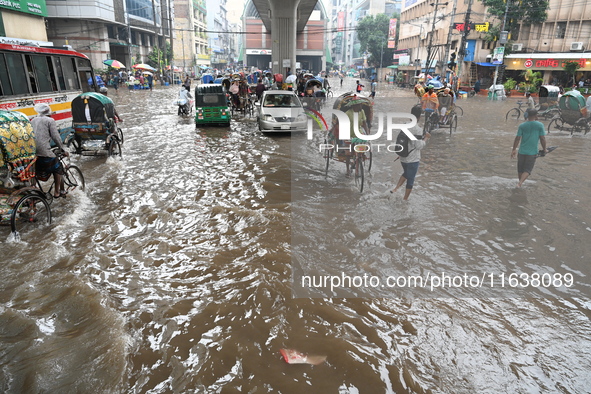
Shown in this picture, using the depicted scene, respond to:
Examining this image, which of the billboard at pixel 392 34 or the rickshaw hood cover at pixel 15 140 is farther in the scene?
the billboard at pixel 392 34

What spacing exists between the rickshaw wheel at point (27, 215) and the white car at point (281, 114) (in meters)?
9.27

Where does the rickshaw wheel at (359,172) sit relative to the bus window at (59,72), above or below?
below

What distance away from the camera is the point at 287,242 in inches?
239

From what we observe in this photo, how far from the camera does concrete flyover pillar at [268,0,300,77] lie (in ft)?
85.9

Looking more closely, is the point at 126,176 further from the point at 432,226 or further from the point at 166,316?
the point at 432,226

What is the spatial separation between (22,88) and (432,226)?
11.3 metres

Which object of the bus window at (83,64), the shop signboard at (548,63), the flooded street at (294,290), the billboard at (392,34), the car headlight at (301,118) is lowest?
the flooded street at (294,290)

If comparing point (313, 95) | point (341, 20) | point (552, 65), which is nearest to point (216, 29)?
point (341, 20)

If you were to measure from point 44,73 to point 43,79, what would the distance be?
0.69 feet

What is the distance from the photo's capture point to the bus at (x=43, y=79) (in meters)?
10.1

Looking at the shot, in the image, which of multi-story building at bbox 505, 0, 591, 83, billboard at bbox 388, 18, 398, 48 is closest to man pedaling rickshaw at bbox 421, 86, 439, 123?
multi-story building at bbox 505, 0, 591, 83

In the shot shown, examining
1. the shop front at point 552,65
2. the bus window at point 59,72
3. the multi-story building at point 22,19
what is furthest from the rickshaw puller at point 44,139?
the shop front at point 552,65

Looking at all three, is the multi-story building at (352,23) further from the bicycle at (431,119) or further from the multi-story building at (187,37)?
the bicycle at (431,119)

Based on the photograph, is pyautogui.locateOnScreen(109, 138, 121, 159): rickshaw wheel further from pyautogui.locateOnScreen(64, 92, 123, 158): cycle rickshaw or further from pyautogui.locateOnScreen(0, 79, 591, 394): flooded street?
pyautogui.locateOnScreen(0, 79, 591, 394): flooded street
